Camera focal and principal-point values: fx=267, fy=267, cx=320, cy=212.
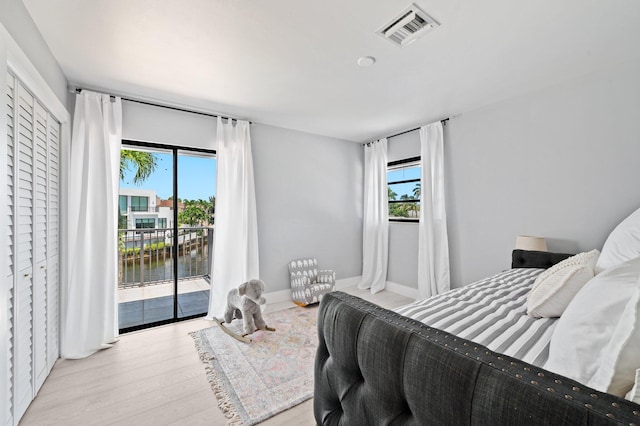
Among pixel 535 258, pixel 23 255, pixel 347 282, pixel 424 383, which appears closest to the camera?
pixel 424 383

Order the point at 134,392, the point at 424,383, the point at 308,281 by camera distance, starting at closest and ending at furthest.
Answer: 1. the point at 424,383
2. the point at 134,392
3. the point at 308,281

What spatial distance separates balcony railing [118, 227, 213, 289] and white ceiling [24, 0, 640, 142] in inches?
74.2

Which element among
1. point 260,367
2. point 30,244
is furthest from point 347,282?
point 30,244

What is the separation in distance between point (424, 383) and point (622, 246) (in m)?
1.72

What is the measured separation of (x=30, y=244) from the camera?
5.89 ft

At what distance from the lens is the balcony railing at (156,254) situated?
3.82 m

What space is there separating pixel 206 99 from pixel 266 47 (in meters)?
1.22

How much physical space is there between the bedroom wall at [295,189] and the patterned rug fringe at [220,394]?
1457 mm

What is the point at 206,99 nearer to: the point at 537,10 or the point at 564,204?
the point at 537,10

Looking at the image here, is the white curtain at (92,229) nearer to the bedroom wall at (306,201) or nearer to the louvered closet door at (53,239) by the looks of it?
the louvered closet door at (53,239)

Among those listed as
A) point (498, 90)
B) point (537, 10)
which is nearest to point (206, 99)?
point (537, 10)

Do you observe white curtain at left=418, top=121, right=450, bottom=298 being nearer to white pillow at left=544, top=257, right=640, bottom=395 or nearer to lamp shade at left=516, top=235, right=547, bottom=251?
lamp shade at left=516, top=235, right=547, bottom=251

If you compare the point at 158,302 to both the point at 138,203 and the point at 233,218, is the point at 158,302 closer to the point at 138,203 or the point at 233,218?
the point at 138,203

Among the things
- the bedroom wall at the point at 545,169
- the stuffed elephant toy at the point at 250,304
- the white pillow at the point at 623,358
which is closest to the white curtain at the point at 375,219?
the bedroom wall at the point at 545,169
